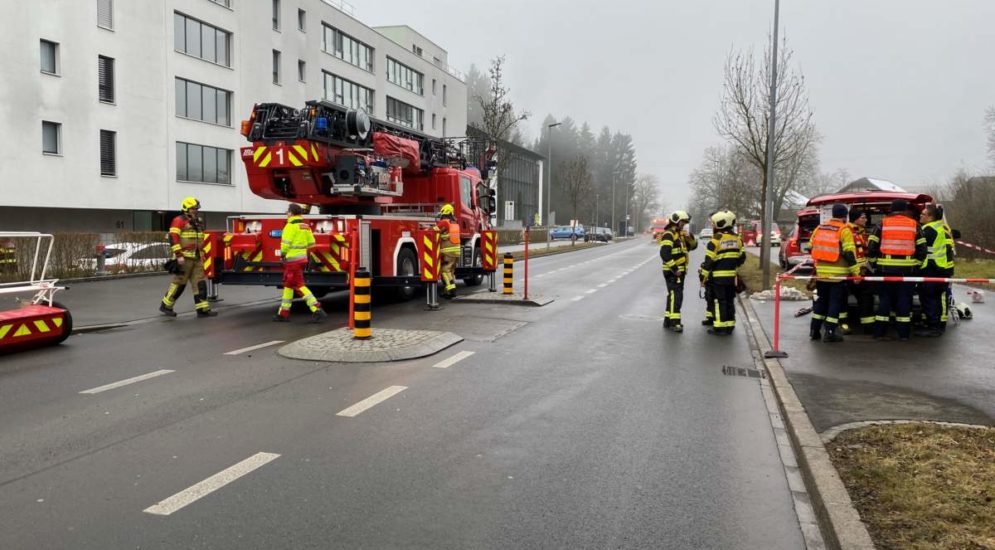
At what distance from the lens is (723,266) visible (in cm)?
992

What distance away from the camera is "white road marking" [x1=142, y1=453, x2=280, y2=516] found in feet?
12.4

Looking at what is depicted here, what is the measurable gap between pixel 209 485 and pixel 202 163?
32.2 metres

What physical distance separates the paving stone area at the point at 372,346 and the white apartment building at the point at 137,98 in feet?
74.2

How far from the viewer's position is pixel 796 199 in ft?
170

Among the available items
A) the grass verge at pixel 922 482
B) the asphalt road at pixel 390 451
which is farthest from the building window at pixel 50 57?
the grass verge at pixel 922 482

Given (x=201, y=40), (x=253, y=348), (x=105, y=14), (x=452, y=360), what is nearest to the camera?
(x=452, y=360)

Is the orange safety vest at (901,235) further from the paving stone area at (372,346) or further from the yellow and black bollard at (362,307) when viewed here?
the yellow and black bollard at (362,307)

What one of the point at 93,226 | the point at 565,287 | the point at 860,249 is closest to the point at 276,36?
the point at 93,226

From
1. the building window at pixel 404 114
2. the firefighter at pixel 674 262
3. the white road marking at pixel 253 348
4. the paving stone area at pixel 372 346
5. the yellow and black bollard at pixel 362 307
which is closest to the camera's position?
the paving stone area at pixel 372 346

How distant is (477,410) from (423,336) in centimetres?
339

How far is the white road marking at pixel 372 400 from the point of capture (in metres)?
5.72

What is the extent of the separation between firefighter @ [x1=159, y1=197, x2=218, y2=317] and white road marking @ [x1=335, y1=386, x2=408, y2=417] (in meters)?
6.05

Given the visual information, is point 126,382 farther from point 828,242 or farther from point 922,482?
point 828,242

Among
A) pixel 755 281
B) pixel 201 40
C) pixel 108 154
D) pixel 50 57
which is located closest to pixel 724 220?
pixel 755 281
